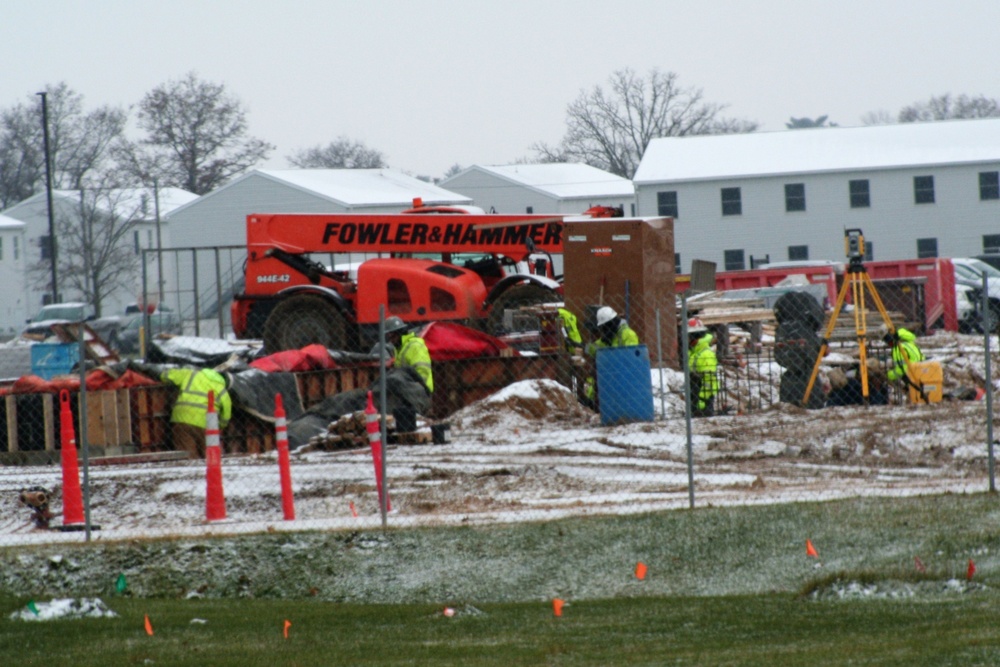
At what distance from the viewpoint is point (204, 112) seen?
80250 millimetres

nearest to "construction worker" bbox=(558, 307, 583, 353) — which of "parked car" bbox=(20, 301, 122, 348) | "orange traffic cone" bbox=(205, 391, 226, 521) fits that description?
"parked car" bbox=(20, 301, 122, 348)

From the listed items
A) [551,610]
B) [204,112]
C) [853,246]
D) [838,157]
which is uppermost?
[204,112]

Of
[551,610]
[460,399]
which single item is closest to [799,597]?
[551,610]

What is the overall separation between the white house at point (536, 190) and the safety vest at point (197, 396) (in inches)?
1937

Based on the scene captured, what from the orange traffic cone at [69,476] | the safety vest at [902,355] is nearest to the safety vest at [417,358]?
the orange traffic cone at [69,476]

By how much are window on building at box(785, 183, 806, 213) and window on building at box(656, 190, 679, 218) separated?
417 centimetres

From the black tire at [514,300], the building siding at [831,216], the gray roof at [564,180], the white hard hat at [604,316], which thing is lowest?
the white hard hat at [604,316]

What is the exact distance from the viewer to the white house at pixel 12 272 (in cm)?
7138

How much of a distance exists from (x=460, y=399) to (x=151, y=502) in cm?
658

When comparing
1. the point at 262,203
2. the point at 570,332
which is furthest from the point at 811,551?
the point at 262,203

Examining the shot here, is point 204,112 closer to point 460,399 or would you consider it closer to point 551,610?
point 460,399

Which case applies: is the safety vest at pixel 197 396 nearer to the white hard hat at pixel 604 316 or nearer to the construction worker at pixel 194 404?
the construction worker at pixel 194 404

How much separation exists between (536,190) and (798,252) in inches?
709

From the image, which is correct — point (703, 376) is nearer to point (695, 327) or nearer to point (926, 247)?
point (695, 327)
